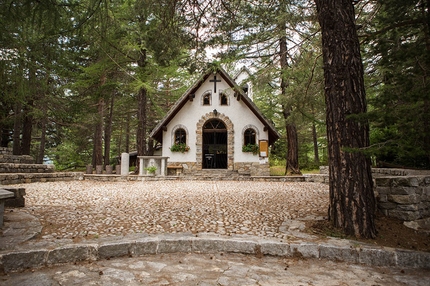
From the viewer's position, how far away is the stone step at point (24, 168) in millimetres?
10398

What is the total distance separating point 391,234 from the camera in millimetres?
3555

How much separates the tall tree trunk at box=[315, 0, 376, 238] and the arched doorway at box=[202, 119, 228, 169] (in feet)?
39.0

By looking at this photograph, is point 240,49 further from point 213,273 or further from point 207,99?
point 213,273

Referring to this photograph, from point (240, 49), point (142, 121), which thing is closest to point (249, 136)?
point (142, 121)

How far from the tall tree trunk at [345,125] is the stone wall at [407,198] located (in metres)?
0.65

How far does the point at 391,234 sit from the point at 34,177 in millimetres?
12428

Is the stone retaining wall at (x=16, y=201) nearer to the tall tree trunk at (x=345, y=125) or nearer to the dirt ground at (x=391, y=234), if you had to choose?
the dirt ground at (x=391, y=234)

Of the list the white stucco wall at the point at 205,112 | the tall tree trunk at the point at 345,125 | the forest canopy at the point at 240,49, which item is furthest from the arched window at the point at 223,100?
the tall tree trunk at the point at 345,125

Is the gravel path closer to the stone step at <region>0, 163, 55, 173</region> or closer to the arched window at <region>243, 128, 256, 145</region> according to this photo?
the stone step at <region>0, 163, 55, 173</region>

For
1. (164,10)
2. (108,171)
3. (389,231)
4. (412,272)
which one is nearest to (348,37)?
(389,231)

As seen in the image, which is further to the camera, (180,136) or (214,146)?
(214,146)

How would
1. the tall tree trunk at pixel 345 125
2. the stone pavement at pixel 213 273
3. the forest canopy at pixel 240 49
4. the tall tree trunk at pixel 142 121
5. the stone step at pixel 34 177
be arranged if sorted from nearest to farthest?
the stone pavement at pixel 213 273
the forest canopy at pixel 240 49
the tall tree trunk at pixel 345 125
the stone step at pixel 34 177
the tall tree trunk at pixel 142 121

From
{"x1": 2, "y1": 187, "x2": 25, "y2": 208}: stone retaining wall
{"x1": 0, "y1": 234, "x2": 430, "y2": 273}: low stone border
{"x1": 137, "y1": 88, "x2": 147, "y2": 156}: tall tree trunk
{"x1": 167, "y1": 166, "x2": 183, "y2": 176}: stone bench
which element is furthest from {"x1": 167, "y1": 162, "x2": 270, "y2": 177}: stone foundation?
{"x1": 0, "y1": 234, "x2": 430, "y2": 273}: low stone border

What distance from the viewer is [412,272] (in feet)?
9.13
